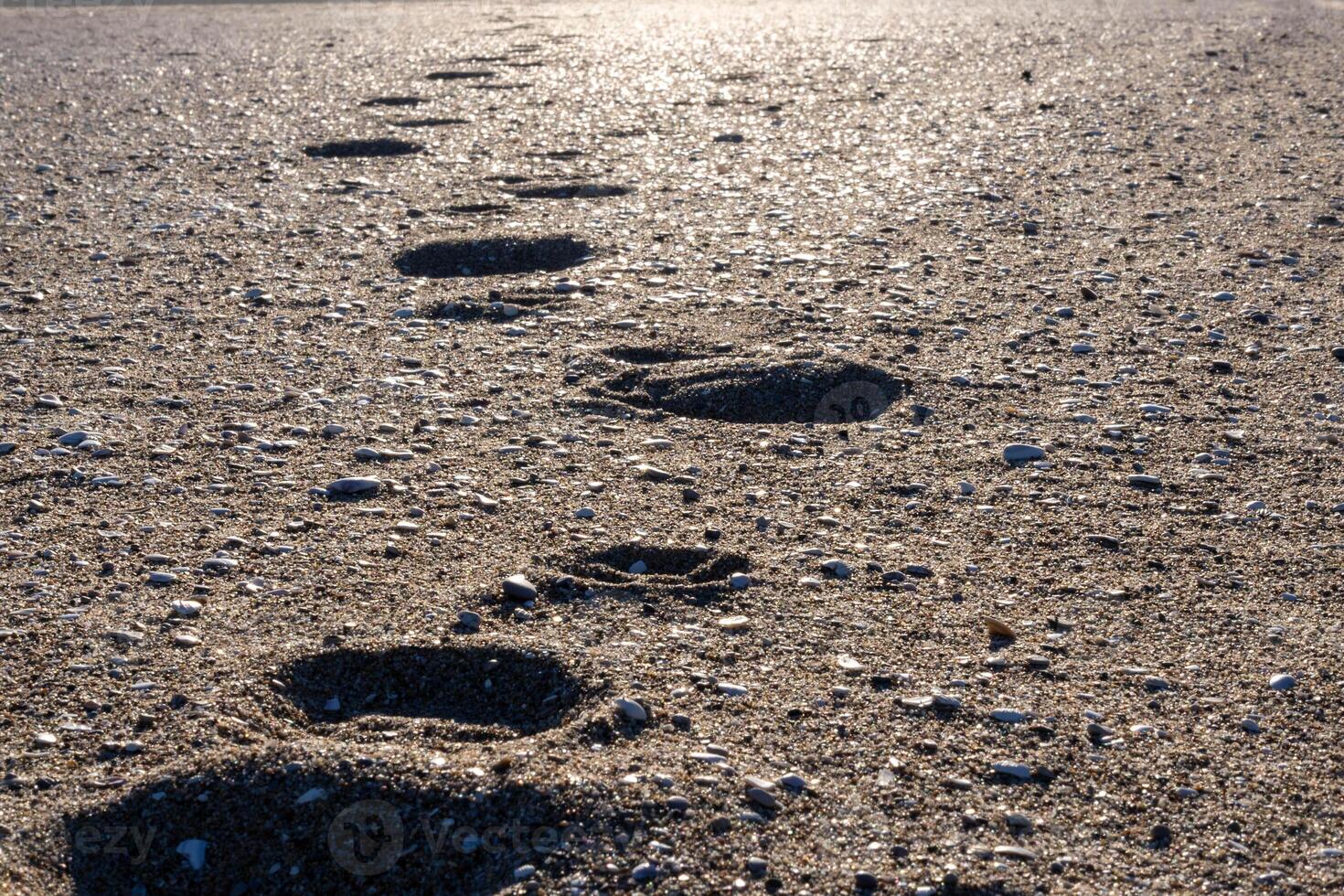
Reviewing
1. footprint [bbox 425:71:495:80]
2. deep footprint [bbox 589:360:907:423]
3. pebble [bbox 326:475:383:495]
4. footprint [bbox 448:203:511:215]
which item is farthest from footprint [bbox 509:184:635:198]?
footprint [bbox 425:71:495:80]

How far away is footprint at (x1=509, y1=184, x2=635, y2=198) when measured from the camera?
6547 mm

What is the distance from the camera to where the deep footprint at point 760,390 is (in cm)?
408

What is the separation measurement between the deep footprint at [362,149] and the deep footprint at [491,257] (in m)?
2.16

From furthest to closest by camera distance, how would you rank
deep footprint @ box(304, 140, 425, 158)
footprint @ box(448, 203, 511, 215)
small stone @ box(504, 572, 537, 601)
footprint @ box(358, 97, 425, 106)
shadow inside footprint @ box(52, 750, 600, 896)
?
footprint @ box(358, 97, 425, 106), deep footprint @ box(304, 140, 425, 158), footprint @ box(448, 203, 511, 215), small stone @ box(504, 572, 537, 601), shadow inside footprint @ box(52, 750, 600, 896)

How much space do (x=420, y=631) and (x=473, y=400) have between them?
136 cm

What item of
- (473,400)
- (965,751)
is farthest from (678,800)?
(473,400)

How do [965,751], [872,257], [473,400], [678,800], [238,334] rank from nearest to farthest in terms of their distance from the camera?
[678,800] < [965,751] < [473,400] < [238,334] < [872,257]

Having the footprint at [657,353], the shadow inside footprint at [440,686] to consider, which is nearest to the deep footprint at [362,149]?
the footprint at [657,353]

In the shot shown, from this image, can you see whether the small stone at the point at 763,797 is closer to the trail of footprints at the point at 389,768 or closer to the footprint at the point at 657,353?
the trail of footprints at the point at 389,768

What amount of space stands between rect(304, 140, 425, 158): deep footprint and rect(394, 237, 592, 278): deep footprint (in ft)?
7.09

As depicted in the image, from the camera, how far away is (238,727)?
2545 mm

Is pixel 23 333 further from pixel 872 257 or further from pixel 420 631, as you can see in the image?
pixel 872 257

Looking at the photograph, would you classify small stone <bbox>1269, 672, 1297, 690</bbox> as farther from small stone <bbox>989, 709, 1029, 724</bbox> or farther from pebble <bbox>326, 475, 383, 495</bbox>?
pebble <bbox>326, 475, 383, 495</bbox>

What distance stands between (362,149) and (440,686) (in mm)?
5618
